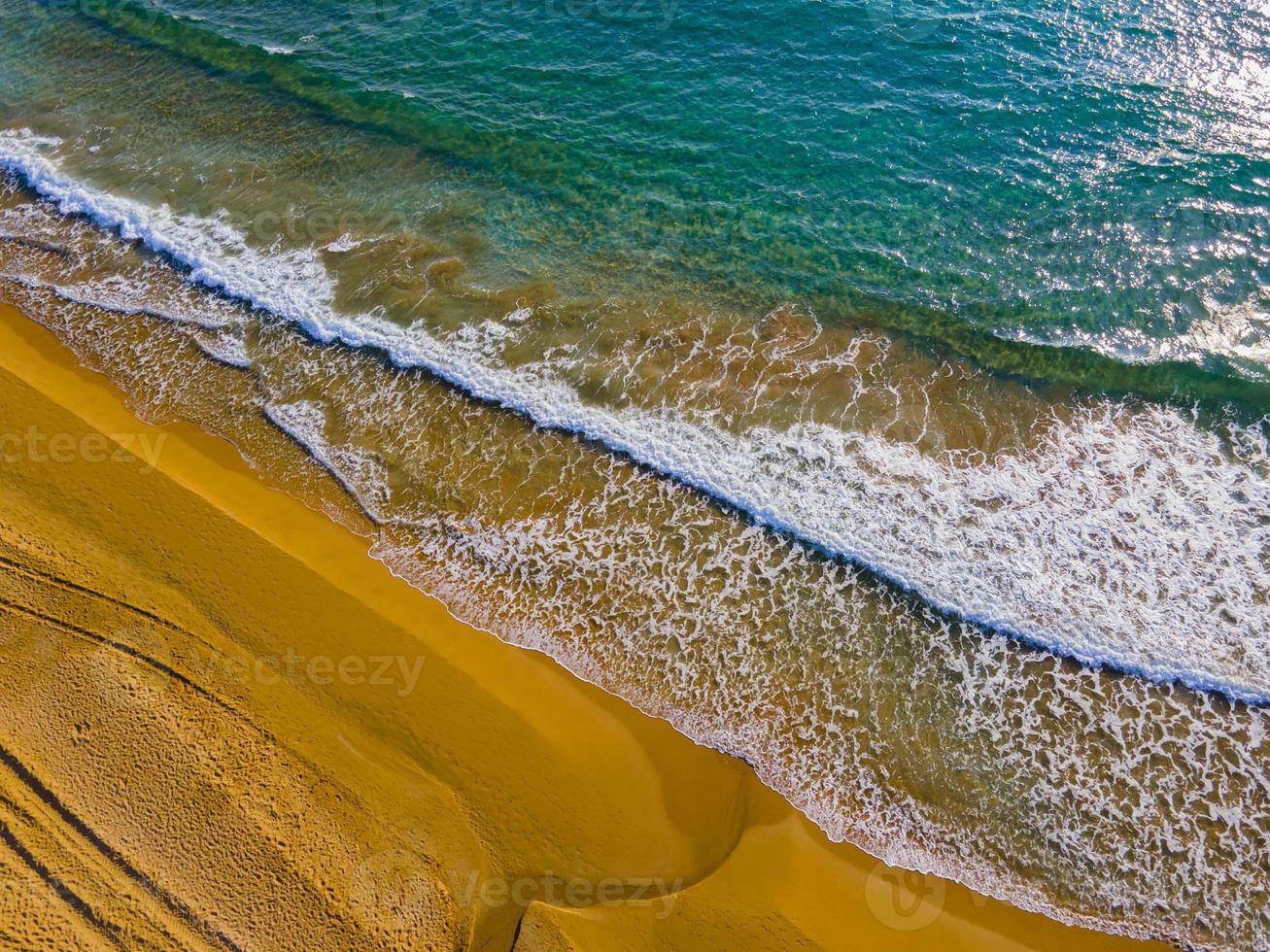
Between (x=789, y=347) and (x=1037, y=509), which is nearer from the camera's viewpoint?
(x=1037, y=509)

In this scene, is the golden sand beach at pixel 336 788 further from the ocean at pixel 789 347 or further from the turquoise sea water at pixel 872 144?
the turquoise sea water at pixel 872 144

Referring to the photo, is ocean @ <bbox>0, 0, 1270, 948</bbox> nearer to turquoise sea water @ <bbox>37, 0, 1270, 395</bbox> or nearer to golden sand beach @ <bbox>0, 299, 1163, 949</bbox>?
turquoise sea water @ <bbox>37, 0, 1270, 395</bbox>

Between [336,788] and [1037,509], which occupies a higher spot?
[1037,509]

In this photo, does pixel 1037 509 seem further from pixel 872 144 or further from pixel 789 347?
pixel 872 144

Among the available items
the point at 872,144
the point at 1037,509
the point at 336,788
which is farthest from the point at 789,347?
the point at 336,788

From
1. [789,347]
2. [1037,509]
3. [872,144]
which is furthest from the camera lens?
[872,144]

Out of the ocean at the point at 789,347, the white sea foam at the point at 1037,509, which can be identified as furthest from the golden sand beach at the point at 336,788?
the white sea foam at the point at 1037,509
